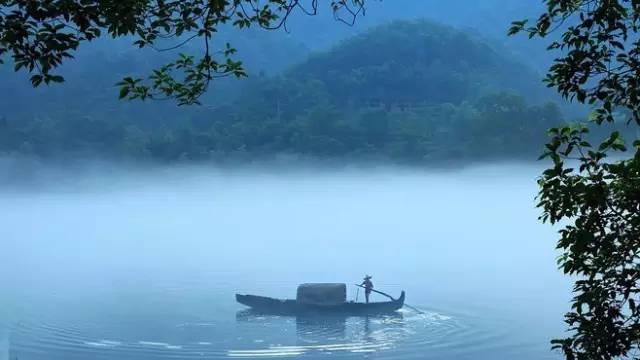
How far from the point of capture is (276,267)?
44.7 metres

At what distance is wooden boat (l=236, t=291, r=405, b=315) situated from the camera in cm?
2841

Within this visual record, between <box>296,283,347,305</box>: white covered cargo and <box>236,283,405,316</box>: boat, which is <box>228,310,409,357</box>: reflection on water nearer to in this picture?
<box>236,283,405,316</box>: boat

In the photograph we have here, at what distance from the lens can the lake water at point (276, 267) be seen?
26125 mm

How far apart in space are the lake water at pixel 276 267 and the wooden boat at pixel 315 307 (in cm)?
29

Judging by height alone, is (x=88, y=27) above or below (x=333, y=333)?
above

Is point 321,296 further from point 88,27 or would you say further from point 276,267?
point 88,27

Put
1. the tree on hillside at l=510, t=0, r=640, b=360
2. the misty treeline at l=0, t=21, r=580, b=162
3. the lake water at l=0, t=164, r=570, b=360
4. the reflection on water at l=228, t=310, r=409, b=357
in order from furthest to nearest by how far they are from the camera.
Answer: the misty treeline at l=0, t=21, r=580, b=162 < the lake water at l=0, t=164, r=570, b=360 < the reflection on water at l=228, t=310, r=409, b=357 < the tree on hillside at l=510, t=0, r=640, b=360

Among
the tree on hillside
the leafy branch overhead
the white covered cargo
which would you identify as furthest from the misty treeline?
the tree on hillside

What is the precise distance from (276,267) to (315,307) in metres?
15.9

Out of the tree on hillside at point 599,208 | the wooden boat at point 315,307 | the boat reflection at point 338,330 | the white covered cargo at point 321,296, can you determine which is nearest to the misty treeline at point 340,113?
the white covered cargo at point 321,296

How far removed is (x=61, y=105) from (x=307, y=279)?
2731 inches

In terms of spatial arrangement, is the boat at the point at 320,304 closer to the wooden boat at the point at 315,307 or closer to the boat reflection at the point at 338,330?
the wooden boat at the point at 315,307

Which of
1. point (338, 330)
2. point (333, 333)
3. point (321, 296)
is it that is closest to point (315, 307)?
point (321, 296)

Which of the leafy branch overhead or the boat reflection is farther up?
the leafy branch overhead
